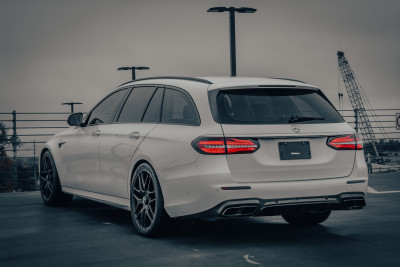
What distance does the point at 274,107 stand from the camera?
20.8 ft

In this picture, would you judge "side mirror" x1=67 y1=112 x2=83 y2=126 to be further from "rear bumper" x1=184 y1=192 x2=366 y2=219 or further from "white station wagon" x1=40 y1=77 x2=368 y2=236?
"rear bumper" x1=184 y1=192 x2=366 y2=219

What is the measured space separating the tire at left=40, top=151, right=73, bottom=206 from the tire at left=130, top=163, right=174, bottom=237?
2.79 metres

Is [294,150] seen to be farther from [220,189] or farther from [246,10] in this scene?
[246,10]

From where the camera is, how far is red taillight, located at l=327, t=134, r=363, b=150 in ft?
20.7

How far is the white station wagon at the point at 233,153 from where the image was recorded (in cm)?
590

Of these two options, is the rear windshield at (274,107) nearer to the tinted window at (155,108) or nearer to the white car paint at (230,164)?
the white car paint at (230,164)

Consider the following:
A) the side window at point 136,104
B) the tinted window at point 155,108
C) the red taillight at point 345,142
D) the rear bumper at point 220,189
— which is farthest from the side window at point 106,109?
the red taillight at point 345,142

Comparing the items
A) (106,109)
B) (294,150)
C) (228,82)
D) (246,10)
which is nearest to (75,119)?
(106,109)

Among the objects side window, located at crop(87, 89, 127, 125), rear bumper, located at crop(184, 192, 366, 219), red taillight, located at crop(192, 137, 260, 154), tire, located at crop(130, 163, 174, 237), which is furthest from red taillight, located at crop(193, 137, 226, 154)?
side window, located at crop(87, 89, 127, 125)

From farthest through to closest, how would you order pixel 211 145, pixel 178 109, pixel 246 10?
1. pixel 246 10
2. pixel 178 109
3. pixel 211 145

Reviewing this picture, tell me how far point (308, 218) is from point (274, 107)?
5.76 ft

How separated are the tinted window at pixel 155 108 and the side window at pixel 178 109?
82 mm

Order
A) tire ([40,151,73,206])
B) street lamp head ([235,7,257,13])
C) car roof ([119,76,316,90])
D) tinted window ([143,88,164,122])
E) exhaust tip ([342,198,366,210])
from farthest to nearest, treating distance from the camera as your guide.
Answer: street lamp head ([235,7,257,13]) → tire ([40,151,73,206]) → tinted window ([143,88,164,122]) → car roof ([119,76,316,90]) → exhaust tip ([342,198,366,210])

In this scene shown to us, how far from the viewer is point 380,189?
40.3 ft
